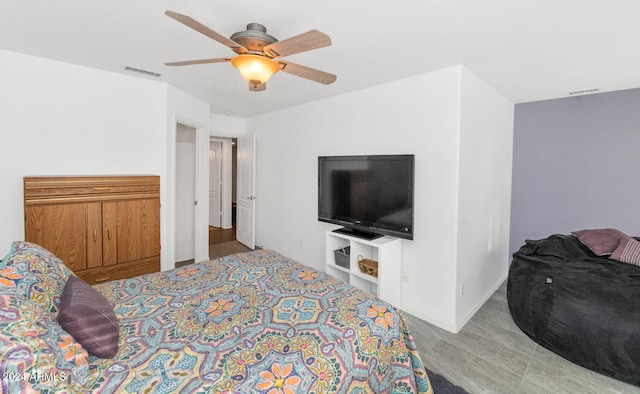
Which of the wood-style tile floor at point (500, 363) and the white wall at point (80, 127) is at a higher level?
the white wall at point (80, 127)

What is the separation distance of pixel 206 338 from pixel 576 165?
4350 millimetres

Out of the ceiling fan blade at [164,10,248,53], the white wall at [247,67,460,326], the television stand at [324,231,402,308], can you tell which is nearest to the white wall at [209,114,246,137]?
the white wall at [247,67,460,326]

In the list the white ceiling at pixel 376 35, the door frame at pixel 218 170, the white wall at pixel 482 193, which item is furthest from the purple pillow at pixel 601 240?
the door frame at pixel 218 170

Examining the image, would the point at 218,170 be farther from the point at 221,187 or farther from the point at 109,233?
the point at 109,233

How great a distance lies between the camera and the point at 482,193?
3.10 metres

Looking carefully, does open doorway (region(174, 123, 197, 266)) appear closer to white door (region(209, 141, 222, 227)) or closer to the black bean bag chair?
white door (region(209, 141, 222, 227))

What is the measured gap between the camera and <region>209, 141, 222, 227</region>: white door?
6.67 meters

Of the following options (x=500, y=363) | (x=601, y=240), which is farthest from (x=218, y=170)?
(x=601, y=240)

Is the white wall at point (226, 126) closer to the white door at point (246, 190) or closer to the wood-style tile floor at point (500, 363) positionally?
the white door at point (246, 190)

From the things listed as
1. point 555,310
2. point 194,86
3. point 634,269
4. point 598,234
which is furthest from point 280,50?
point 598,234

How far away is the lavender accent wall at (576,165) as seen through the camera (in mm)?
3230

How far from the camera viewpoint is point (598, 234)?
9.41 feet

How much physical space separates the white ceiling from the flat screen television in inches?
34.4

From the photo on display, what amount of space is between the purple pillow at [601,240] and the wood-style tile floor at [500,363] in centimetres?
104
